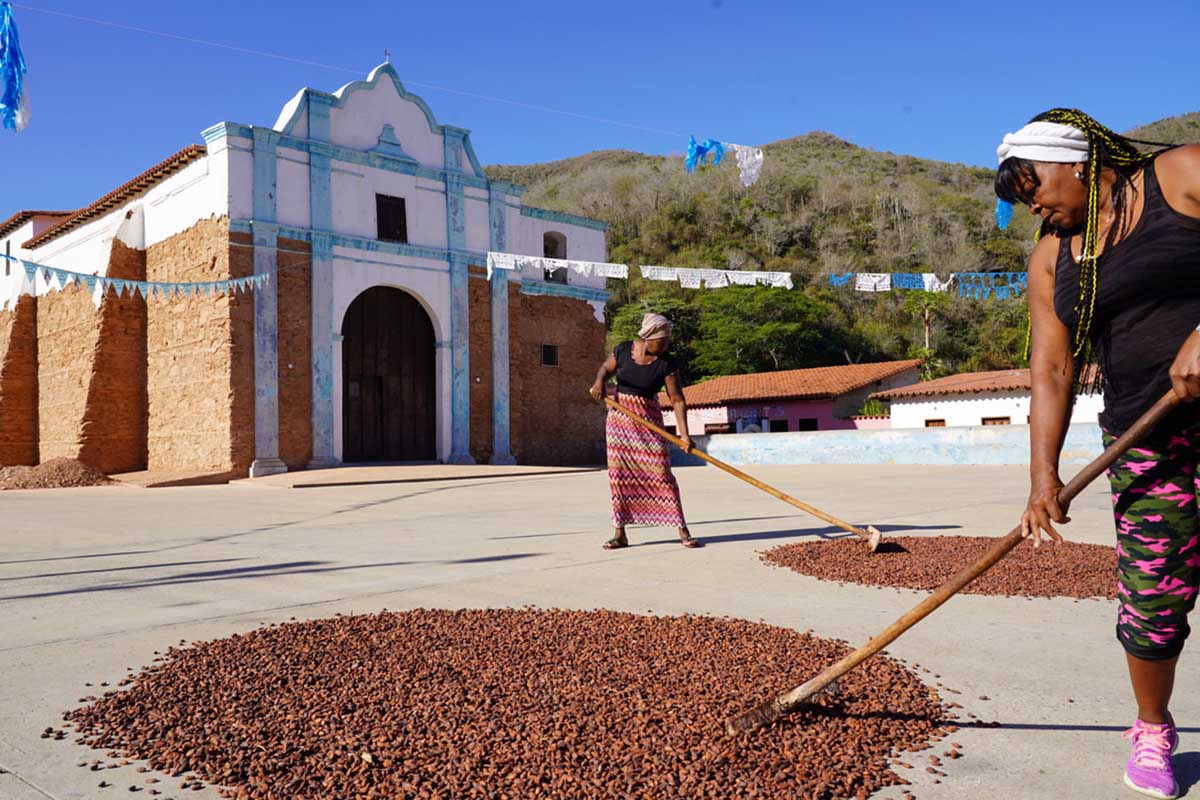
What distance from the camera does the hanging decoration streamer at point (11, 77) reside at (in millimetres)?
8945

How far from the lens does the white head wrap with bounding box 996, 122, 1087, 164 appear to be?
7.48ft

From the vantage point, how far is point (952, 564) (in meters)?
5.19

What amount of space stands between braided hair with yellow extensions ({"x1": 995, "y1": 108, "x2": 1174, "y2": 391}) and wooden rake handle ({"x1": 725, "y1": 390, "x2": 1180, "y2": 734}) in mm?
301

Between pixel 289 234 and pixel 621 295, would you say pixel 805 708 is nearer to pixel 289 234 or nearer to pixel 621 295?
pixel 289 234

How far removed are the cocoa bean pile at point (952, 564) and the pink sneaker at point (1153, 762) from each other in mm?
2380

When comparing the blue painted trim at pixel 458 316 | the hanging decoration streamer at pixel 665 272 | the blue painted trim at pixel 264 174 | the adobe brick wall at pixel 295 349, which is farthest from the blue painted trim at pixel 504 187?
the blue painted trim at pixel 264 174

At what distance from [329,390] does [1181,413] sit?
19349 mm

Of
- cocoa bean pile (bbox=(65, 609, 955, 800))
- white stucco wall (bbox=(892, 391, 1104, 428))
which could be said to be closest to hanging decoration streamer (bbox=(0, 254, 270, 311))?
cocoa bean pile (bbox=(65, 609, 955, 800))

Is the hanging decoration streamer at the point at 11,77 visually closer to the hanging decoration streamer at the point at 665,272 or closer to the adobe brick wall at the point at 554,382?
the hanging decoration streamer at the point at 665,272

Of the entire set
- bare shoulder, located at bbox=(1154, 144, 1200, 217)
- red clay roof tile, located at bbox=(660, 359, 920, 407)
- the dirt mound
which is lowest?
the dirt mound

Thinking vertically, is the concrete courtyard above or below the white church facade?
below

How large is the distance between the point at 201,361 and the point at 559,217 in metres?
10.2

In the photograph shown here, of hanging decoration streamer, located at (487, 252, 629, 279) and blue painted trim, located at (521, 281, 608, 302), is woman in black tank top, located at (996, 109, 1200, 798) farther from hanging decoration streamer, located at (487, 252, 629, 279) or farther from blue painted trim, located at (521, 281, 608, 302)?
blue painted trim, located at (521, 281, 608, 302)

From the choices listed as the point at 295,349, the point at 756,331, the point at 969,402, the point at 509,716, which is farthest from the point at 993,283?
the point at 756,331
